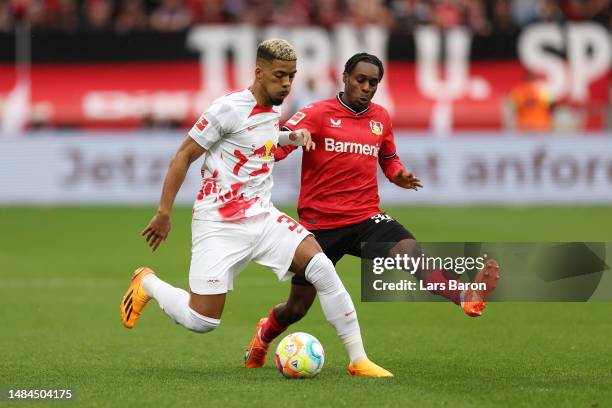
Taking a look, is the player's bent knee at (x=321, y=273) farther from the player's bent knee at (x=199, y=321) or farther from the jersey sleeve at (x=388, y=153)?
the jersey sleeve at (x=388, y=153)

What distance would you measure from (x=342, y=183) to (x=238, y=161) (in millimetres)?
1019

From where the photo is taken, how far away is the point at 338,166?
27.7 ft

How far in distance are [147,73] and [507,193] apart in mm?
8142

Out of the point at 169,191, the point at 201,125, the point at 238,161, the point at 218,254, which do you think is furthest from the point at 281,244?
the point at 201,125

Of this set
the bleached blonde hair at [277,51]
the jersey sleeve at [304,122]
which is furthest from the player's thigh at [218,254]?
the bleached blonde hair at [277,51]

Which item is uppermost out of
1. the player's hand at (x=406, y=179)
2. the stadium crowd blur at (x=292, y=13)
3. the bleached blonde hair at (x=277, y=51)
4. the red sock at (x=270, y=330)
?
the stadium crowd blur at (x=292, y=13)

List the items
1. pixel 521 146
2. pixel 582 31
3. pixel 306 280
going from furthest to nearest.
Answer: pixel 582 31 < pixel 521 146 < pixel 306 280

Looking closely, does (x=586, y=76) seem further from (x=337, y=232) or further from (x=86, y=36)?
(x=337, y=232)

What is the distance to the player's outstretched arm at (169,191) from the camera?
7348 mm

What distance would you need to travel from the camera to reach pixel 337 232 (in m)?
8.38

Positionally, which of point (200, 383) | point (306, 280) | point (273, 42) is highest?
point (273, 42)

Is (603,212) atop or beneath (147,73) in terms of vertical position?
beneath

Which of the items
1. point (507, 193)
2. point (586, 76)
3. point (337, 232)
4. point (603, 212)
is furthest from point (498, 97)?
point (337, 232)

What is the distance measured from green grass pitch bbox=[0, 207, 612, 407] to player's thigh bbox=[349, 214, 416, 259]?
32.0 inches
